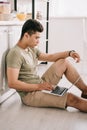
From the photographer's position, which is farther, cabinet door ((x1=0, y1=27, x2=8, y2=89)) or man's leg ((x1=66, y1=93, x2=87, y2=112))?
cabinet door ((x1=0, y1=27, x2=8, y2=89))

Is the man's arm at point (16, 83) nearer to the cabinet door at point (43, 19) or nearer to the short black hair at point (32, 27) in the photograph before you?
the short black hair at point (32, 27)

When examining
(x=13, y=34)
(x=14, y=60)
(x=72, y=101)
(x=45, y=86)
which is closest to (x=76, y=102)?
(x=72, y=101)

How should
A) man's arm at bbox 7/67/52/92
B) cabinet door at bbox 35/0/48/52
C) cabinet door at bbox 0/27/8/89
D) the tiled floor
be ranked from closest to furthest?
the tiled floor
man's arm at bbox 7/67/52/92
cabinet door at bbox 0/27/8/89
cabinet door at bbox 35/0/48/52

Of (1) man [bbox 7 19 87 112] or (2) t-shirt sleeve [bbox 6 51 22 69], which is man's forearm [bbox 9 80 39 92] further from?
(2) t-shirt sleeve [bbox 6 51 22 69]

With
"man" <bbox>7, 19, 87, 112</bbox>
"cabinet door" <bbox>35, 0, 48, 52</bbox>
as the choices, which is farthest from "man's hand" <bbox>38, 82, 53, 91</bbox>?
"cabinet door" <bbox>35, 0, 48, 52</bbox>

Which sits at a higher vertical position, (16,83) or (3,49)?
(3,49)

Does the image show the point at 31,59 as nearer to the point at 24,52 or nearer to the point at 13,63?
the point at 24,52

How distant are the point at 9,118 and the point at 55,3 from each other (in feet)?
10.4

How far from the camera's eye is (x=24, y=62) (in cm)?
218

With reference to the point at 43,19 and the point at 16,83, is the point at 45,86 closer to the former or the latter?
the point at 16,83

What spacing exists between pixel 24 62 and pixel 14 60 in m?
0.11

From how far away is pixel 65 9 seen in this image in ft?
15.4

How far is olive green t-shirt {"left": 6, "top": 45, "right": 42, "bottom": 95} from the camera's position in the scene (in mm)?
2111

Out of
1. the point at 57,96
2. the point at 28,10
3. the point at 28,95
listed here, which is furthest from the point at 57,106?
the point at 28,10
